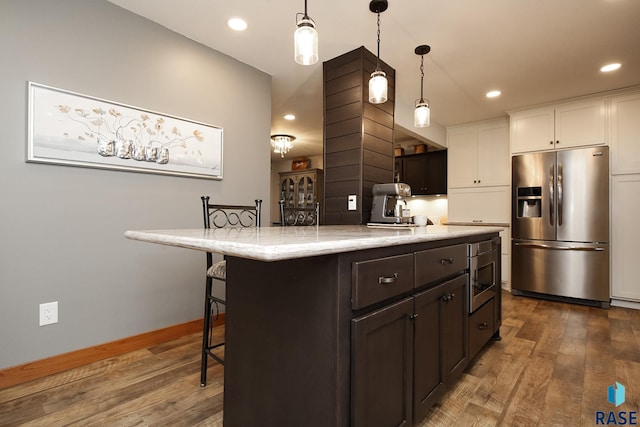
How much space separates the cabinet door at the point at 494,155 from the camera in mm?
4508

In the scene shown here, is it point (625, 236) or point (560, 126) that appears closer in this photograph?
point (625, 236)

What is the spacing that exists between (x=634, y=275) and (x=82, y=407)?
5076 millimetres

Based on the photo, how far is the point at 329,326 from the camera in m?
0.98

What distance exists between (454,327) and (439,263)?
1.38ft

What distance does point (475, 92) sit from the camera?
12.1ft

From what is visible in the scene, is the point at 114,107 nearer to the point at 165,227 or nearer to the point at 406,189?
the point at 165,227

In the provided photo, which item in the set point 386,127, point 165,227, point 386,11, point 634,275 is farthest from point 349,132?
point 634,275

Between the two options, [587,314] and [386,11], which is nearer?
[386,11]

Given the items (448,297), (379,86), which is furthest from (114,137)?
(448,297)

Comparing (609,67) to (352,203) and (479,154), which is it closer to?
(479,154)

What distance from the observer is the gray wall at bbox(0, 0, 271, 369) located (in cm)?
180

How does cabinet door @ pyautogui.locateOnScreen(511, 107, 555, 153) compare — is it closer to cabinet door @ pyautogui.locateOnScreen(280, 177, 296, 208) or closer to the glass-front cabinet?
the glass-front cabinet

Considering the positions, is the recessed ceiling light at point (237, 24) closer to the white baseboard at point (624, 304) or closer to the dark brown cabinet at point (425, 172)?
the dark brown cabinet at point (425, 172)

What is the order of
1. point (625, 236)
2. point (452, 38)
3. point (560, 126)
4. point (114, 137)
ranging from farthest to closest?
point (560, 126) → point (625, 236) → point (452, 38) → point (114, 137)
